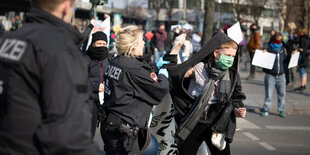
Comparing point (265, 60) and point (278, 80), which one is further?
point (278, 80)

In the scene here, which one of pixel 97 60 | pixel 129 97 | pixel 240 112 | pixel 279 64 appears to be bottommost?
pixel 279 64

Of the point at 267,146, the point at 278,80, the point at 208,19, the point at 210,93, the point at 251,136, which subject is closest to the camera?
the point at 210,93

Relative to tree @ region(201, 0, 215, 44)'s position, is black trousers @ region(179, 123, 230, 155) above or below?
below

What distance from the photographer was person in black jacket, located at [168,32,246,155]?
403 centimetres

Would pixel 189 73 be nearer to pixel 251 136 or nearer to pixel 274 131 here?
pixel 251 136

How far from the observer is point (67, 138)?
182 centimetres

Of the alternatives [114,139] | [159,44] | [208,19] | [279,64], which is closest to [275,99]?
[279,64]

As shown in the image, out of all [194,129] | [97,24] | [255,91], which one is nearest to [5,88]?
[194,129]

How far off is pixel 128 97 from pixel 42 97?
1.74 m

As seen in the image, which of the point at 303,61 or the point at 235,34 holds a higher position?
the point at 235,34

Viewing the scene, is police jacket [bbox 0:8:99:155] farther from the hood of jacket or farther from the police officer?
the hood of jacket

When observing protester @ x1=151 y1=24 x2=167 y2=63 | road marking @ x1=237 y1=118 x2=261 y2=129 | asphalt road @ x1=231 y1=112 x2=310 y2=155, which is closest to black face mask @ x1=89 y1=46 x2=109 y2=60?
asphalt road @ x1=231 y1=112 x2=310 y2=155

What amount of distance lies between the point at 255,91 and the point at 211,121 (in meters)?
9.05

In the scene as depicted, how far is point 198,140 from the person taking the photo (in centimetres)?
417
